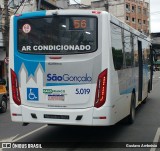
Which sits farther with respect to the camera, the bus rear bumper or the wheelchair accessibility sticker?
the wheelchair accessibility sticker

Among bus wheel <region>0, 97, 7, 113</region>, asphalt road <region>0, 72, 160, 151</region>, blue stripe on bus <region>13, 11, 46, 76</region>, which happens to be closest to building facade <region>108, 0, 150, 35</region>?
bus wheel <region>0, 97, 7, 113</region>

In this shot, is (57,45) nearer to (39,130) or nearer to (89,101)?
(89,101)

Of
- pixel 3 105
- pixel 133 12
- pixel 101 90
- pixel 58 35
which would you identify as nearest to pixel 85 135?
pixel 101 90

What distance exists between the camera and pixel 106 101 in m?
8.11

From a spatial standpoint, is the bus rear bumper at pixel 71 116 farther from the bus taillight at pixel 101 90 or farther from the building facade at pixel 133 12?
the building facade at pixel 133 12

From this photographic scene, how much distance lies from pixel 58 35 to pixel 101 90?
1.57 metres

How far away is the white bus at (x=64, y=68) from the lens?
812 cm

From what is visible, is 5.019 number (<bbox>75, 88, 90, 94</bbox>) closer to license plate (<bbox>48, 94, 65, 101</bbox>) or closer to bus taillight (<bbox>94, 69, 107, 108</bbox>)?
bus taillight (<bbox>94, 69, 107, 108</bbox>)

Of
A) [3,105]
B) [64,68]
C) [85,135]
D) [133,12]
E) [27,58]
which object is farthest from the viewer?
[133,12]

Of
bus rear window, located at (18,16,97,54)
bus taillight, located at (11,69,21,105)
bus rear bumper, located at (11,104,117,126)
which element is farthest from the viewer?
bus taillight, located at (11,69,21,105)

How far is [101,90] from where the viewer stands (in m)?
8.12

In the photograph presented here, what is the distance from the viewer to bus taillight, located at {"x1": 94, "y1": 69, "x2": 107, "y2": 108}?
8.11m

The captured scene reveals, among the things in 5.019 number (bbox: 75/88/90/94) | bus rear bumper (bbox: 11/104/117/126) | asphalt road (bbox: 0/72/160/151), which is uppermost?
5.019 number (bbox: 75/88/90/94)

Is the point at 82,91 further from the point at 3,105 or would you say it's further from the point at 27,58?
the point at 3,105
